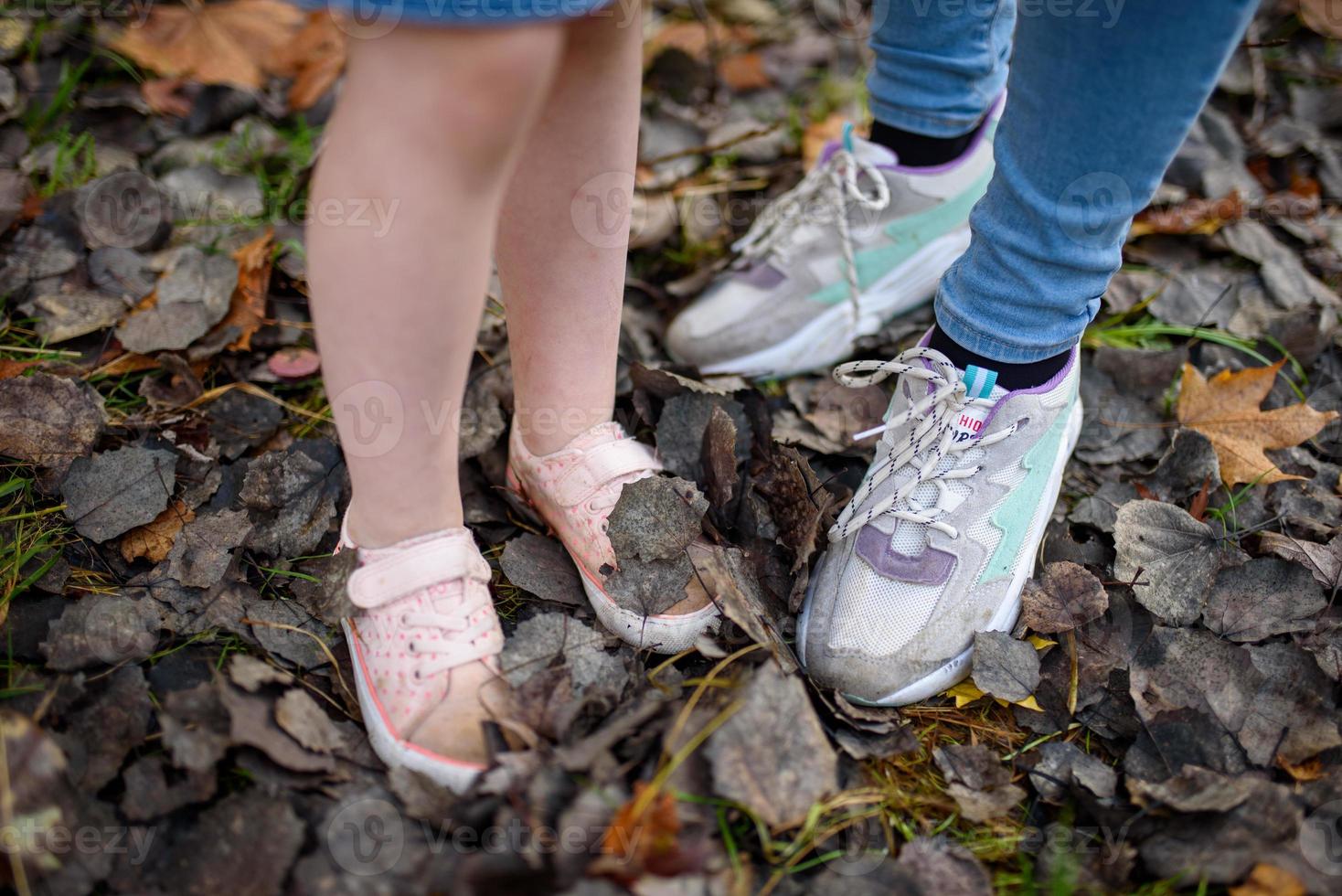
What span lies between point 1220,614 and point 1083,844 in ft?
1.37

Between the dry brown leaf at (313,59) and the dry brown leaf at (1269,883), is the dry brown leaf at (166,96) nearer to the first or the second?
the dry brown leaf at (313,59)

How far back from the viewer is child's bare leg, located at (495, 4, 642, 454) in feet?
3.50

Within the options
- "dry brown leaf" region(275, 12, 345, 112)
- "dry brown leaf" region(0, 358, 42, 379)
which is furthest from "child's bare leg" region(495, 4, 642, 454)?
"dry brown leaf" region(275, 12, 345, 112)

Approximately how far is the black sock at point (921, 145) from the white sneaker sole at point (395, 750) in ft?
4.21

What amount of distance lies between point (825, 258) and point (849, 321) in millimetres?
128

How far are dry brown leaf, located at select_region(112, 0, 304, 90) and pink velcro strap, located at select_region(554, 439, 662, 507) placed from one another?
1454mm

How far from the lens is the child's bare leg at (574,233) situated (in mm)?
A: 1065

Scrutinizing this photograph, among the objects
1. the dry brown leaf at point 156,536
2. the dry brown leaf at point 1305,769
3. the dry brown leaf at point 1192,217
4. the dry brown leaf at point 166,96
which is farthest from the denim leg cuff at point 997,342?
the dry brown leaf at point 166,96

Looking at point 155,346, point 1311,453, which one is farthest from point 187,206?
point 1311,453

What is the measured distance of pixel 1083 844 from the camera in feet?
3.55

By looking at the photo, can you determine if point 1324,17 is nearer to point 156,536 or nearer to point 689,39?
point 689,39

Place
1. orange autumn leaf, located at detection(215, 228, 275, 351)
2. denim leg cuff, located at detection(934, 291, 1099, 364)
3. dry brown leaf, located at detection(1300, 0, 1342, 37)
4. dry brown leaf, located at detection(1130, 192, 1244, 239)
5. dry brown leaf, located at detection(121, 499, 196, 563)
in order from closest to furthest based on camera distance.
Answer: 1. denim leg cuff, located at detection(934, 291, 1099, 364)
2. dry brown leaf, located at detection(121, 499, 196, 563)
3. orange autumn leaf, located at detection(215, 228, 275, 351)
4. dry brown leaf, located at detection(1130, 192, 1244, 239)
5. dry brown leaf, located at detection(1300, 0, 1342, 37)

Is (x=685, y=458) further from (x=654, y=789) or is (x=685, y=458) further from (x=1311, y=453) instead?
(x=1311, y=453)

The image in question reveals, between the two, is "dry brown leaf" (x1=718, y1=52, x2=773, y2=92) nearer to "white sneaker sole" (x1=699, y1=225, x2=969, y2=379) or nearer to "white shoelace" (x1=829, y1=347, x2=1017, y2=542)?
"white sneaker sole" (x1=699, y1=225, x2=969, y2=379)
